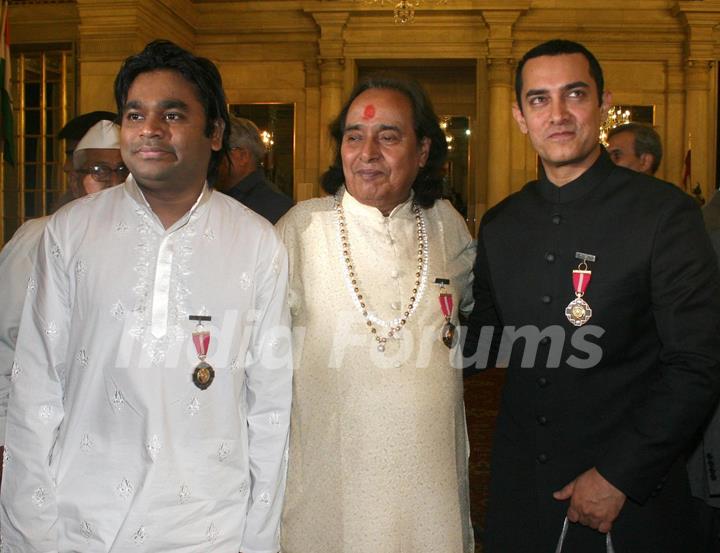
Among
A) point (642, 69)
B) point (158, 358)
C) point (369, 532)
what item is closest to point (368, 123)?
point (158, 358)

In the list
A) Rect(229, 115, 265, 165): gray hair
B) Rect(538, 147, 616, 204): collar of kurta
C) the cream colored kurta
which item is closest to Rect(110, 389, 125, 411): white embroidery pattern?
the cream colored kurta

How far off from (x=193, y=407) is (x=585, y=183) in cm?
124

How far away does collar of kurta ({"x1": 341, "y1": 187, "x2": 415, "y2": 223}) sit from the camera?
2.60m

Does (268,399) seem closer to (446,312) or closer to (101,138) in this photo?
(446,312)

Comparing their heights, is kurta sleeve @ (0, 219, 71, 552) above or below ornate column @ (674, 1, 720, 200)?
below

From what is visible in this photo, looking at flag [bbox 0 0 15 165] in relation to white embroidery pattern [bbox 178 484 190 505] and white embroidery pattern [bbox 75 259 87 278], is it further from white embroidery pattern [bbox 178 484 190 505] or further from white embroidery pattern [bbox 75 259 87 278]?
white embroidery pattern [bbox 178 484 190 505]

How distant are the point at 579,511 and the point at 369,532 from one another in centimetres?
58

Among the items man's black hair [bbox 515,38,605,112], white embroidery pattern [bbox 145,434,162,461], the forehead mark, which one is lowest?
white embroidery pattern [bbox 145,434,162,461]

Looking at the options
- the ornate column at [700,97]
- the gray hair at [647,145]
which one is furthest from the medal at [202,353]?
the ornate column at [700,97]

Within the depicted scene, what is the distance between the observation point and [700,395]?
6.84ft

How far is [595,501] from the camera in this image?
218 centimetres

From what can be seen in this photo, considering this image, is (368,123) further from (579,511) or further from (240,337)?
(579,511)

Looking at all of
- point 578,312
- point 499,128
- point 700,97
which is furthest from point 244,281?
point 700,97

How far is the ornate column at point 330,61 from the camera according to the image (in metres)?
13.5
